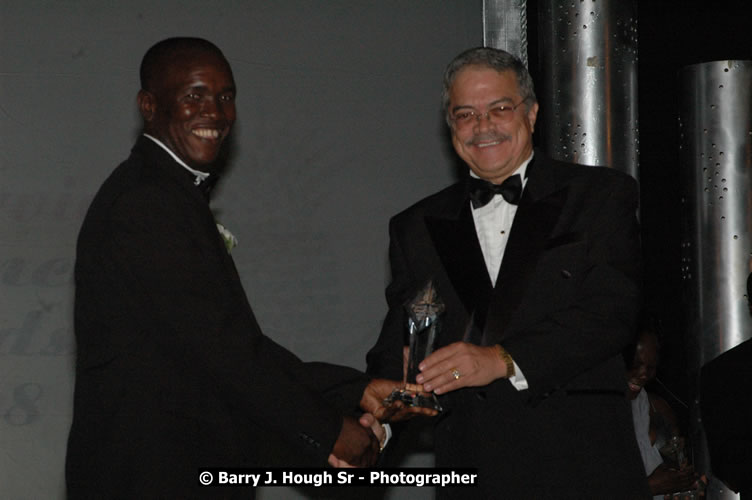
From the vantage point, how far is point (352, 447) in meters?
3.08

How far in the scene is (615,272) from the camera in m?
2.85

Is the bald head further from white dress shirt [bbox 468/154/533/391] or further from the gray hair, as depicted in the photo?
white dress shirt [bbox 468/154/533/391]

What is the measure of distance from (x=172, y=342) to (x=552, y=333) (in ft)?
3.43

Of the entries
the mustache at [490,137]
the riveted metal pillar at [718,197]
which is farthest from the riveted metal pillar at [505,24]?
the mustache at [490,137]

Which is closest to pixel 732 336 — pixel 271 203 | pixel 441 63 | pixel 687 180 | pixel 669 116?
pixel 687 180

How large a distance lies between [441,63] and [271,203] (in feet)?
3.97

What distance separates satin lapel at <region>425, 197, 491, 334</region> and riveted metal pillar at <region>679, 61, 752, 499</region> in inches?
79.2

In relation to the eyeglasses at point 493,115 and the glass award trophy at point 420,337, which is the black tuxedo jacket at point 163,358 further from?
the eyeglasses at point 493,115

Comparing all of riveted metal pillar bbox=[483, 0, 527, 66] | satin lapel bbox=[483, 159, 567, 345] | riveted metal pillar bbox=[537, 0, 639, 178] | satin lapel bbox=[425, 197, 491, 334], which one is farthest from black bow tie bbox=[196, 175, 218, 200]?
riveted metal pillar bbox=[483, 0, 527, 66]

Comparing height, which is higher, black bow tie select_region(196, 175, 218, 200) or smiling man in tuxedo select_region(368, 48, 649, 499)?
black bow tie select_region(196, 175, 218, 200)

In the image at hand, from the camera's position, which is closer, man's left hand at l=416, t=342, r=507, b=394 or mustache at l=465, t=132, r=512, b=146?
man's left hand at l=416, t=342, r=507, b=394

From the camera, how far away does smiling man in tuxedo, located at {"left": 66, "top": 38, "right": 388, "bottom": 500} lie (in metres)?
2.69

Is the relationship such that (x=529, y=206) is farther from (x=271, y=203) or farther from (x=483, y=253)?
(x=271, y=203)

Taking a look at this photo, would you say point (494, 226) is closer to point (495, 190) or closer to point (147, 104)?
point (495, 190)
